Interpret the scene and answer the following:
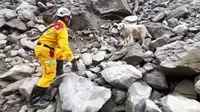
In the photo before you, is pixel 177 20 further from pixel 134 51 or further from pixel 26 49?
pixel 26 49

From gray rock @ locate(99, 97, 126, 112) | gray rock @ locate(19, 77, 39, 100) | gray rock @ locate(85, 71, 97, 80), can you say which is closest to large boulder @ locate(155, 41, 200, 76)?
gray rock @ locate(99, 97, 126, 112)

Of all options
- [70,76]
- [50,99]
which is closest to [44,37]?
[70,76]

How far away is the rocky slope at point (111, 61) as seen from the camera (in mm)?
3996

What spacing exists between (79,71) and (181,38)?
2.13 m

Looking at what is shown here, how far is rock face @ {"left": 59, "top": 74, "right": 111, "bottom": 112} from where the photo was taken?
12.8ft

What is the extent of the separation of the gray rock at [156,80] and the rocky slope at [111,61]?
2 cm

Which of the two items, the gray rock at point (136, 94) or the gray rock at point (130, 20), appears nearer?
the gray rock at point (136, 94)

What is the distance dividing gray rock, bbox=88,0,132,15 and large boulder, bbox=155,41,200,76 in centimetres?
324

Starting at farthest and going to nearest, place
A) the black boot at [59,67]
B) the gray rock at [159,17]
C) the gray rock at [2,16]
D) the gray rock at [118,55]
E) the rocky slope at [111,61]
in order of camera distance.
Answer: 1. the gray rock at [2,16]
2. the gray rock at [159,17]
3. the gray rock at [118,55]
4. the black boot at [59,67]
5. the rocky slope at [111,61]

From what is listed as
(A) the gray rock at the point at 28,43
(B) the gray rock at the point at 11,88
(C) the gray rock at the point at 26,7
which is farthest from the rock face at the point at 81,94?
(C) the gray rock at the point at 26,7

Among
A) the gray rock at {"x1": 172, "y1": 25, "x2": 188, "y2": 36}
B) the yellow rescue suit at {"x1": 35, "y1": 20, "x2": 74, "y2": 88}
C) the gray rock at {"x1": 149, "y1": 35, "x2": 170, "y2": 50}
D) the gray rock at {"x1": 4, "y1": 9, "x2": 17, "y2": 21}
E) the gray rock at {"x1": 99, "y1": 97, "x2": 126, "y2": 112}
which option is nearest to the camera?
the gray rock at {"x1": 99, "y1": 97, "x2": 126, "y2": 112}

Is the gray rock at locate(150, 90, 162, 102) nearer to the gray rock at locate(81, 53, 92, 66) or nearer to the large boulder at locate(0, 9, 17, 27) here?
the gray rock at locate(81, 53, 92, 66)

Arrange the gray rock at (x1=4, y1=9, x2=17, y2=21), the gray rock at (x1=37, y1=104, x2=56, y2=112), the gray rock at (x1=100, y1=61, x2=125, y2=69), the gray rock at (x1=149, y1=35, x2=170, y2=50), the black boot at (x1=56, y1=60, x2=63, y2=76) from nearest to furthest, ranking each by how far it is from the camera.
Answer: the gray rock at (x1=37, y1=104, x2=56, y2=112)
the gray rock at (x1=100, y1=61, x2=125, y2=69)
the black boot at (x1=56, y1=60, x2=63, y2=76)
the gray rock at (x1=149, y1=35, x2=170, y2=50)
the gray rock at (x1=4, y1=9, x2=17, y2=21)

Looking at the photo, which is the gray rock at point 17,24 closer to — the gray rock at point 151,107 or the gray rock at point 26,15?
the gray rock at point 26,15
